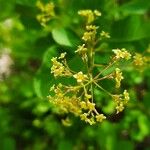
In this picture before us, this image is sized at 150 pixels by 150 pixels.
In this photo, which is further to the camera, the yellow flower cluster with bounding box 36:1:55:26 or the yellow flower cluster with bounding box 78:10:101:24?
the yellow flower cluster with bounding box 36:1:55:26

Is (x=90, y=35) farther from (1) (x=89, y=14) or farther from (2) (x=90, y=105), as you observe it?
(2) (x=90, y=105)

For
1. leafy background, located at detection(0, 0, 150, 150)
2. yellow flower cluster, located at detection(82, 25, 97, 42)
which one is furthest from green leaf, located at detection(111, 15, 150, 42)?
yellow flower cluster, located at detection(82, 25, 97, 42)

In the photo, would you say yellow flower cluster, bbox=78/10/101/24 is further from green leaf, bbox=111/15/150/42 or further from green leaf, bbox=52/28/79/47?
green leaf, bbox=111/15/150/42

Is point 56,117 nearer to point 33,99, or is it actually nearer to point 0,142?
point 33,99

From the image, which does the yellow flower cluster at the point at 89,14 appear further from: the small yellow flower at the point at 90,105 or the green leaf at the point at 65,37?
the small yellow flower at the point at 90,105

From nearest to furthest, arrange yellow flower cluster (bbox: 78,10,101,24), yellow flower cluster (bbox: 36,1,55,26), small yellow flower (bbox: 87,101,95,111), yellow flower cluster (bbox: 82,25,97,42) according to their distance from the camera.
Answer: small yellow flower (bbox: 87,101,95,111) < yellow flower cluster (bbox: 82,25,97,42) < yellow flower cluster (bbox: 78,10,101,24) < yellow flower cluster (bbox: 36,1,55,26)

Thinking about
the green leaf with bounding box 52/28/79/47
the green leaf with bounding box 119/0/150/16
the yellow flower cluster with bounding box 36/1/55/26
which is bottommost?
the green leaf with bounding box 52/28/79/47

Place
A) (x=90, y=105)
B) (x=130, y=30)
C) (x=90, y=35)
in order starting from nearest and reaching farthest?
(x=90, y=105), (x=90, y=35), (x=130, y=30)

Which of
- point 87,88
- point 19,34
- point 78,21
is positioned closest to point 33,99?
point 19,34

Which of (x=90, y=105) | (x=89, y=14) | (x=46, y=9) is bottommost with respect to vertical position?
(x=90, y=105)

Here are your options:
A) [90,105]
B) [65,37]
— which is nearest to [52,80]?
[65,37]
